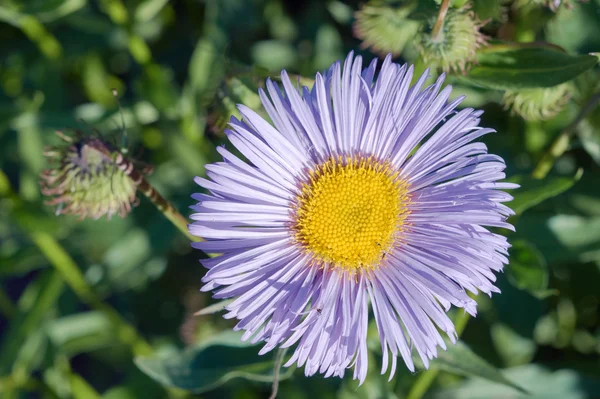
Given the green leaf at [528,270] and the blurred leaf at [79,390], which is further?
the blurred leaf at [79,390]

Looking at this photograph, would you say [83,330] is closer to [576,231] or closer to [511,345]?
[511,345]

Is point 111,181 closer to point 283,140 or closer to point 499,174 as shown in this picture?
point 283,140

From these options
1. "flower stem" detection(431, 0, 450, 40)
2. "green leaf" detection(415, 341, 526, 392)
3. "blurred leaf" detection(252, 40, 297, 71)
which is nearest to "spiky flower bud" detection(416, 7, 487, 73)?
"flower stem" detection(431, 0, 450, 40)

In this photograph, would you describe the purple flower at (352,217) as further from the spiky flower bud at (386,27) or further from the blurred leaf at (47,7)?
the blurred leaf at (47,7)

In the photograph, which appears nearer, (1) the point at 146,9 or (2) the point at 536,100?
(2) the point at 536,100

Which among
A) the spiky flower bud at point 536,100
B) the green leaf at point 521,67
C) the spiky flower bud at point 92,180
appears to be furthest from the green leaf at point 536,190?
the spiky flower bud at point 92,180

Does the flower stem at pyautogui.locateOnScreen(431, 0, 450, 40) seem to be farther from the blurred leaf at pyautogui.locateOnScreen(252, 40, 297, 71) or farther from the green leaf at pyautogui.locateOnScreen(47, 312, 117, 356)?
the green leaf at pyautogui.locateOnScreen(47, 312, 117, 356)

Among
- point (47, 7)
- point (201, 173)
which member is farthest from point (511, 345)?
point (47, 7)
